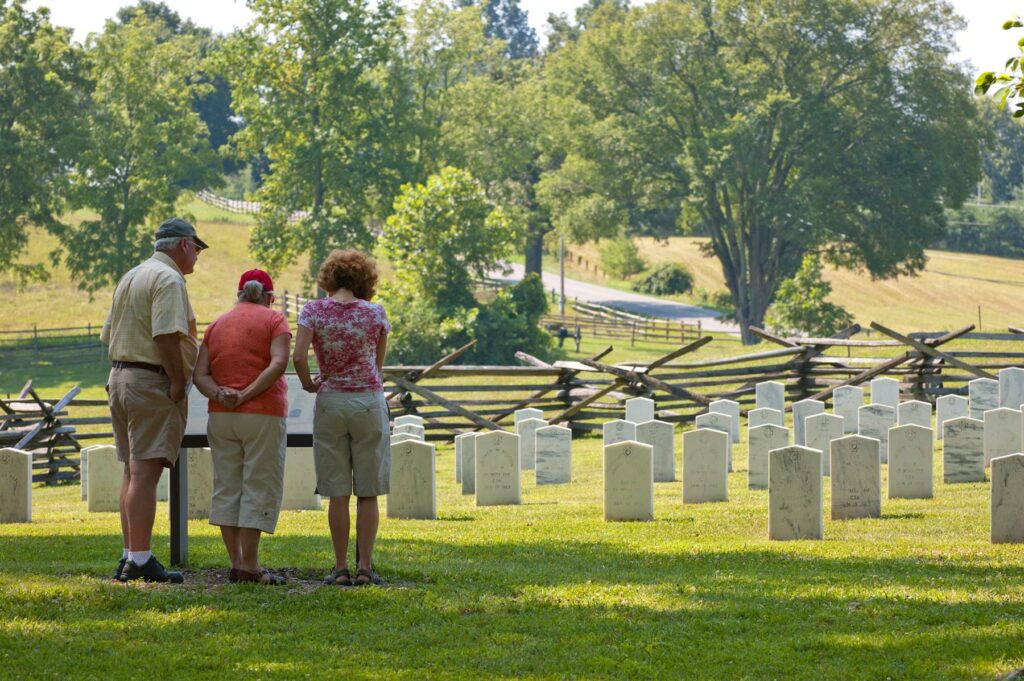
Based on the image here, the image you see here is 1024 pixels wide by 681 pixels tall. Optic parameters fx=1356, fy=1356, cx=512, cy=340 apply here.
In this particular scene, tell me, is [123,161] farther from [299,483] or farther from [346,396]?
[346,396]

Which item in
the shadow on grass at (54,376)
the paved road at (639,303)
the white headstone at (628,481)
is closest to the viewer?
the white headstone at (628,481)

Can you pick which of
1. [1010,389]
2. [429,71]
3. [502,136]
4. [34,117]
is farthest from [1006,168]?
[1010,389]

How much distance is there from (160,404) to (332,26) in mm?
45988

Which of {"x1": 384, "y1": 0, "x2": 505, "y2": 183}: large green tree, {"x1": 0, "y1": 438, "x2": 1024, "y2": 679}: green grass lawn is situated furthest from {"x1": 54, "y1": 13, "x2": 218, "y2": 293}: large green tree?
{"x1": 0, "y1": 438, "x2": 1024, "y2": 679}: green grass lawn

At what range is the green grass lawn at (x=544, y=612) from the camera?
6.73 metres

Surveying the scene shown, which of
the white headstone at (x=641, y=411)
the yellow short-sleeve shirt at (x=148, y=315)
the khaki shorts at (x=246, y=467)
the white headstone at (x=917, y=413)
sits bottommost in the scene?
the white headstone at (x=641, y=411)

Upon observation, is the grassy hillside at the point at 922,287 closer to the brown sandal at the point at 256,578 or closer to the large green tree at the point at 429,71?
the large green tree at the point at 429,71

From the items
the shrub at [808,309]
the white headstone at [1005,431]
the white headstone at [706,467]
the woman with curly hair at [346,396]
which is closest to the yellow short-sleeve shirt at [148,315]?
the woman with curly hair at [346,396]

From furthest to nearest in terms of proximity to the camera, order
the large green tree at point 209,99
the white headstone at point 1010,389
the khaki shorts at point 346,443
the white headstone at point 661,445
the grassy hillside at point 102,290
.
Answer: the large green tree at point 209,99
the grassy hillside at point 102,290
the white headstone at point 1010,389
the white headstone at point 661,445
the khaki shorts at point 346,443

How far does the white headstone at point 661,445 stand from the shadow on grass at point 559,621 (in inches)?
301

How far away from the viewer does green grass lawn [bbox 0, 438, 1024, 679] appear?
6727 mm

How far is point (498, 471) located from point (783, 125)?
3829cm

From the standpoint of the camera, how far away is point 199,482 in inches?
538

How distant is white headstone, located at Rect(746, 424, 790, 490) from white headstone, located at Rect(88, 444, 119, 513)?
7263 mm
